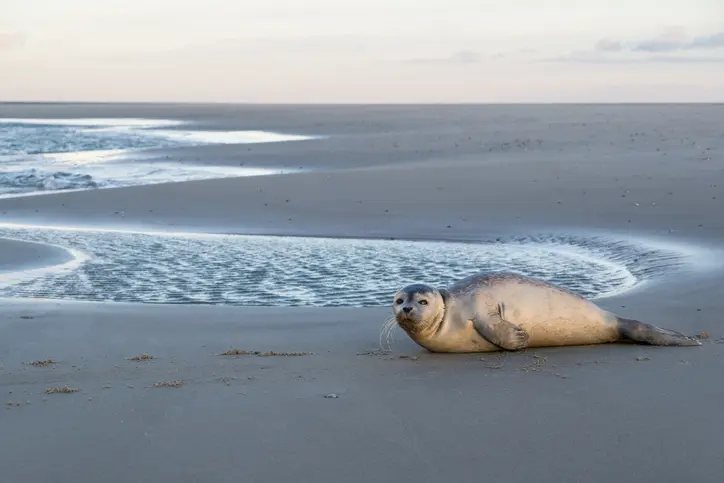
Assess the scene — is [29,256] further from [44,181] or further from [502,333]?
[44,181]

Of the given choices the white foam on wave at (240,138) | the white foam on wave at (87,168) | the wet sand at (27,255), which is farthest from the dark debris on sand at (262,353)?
the white foam on wave at (240,138)

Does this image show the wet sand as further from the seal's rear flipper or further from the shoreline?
the seal's rear flipper

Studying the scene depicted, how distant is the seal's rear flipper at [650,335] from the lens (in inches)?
242

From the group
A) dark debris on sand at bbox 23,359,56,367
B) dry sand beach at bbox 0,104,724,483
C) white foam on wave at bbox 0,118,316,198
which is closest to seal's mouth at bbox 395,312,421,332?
dry sand beach at bbox 0,104,724,483

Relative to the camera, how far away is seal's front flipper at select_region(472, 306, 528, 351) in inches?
238

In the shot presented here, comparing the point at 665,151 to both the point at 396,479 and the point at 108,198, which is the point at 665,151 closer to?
the point at 108,198

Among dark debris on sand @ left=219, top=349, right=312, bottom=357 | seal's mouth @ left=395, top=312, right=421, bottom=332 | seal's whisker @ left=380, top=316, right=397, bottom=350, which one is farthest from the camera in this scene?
seal's whisker @ left=380, top=316, right=397, bottom=350

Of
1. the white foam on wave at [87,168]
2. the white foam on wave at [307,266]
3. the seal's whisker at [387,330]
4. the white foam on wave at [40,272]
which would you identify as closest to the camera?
the seal's whisker at [387,330]

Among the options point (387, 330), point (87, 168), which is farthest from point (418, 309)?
point (87, 168)

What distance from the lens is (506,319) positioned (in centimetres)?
632

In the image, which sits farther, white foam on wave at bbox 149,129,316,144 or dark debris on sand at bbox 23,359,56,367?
white foam on wave at bbox 149,129,316,144

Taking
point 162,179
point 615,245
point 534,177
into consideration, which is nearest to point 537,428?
point 615,245

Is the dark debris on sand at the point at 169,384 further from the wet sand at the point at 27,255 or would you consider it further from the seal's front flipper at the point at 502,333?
the wet sand at the point at 27,255

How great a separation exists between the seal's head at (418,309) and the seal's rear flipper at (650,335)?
1188mm
